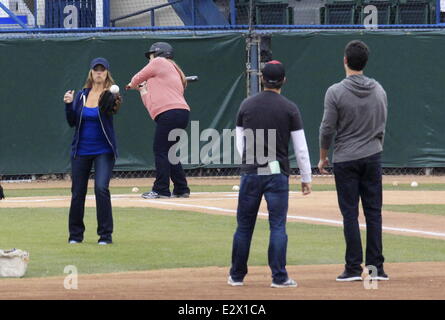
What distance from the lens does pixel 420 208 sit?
50.4 feet

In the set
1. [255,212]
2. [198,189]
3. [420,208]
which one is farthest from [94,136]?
[198,189]

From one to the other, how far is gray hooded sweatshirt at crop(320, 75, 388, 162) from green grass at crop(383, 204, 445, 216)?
5.63 metres

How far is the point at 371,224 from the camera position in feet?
30.6

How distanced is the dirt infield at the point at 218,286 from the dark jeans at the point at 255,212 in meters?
0.21

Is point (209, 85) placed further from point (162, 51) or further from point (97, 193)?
point (97, 193)

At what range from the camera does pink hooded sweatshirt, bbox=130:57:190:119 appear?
1597cm

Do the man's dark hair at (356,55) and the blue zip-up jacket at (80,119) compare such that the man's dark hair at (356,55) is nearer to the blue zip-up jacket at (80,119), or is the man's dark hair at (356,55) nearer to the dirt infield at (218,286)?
the dirt infield at (218,286)

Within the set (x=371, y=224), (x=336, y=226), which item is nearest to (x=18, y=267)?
(x=371, y=224)

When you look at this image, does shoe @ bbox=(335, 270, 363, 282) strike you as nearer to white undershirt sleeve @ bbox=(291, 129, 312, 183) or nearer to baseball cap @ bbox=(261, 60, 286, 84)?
white undershirt sleeve @ bbox=(291, 129, 312, 183)

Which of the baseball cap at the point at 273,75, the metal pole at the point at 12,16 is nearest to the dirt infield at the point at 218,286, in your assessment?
the baseball cap at the point at 273,75

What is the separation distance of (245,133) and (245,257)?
0.97 metres

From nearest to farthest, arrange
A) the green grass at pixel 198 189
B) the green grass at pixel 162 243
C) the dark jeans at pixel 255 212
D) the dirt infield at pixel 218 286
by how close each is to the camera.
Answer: the dirt infield at pixel 218 286 < the dark jeans at pixel 255 212 < the green grass at pixel 162 243 < the green grass at pixel 198 189

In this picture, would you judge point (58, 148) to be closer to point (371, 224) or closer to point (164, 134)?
point (164, 134)

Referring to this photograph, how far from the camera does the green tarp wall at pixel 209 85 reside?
20.5 meters
